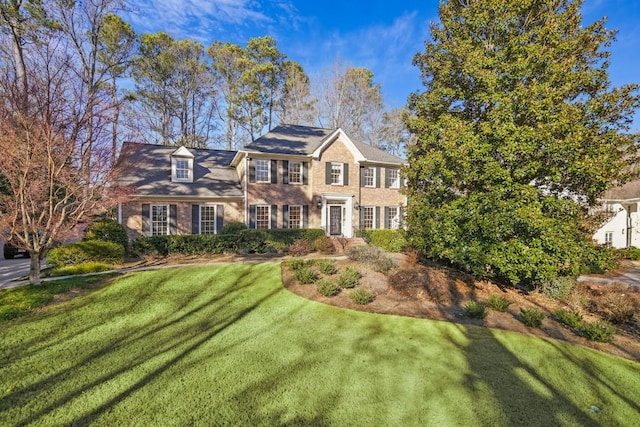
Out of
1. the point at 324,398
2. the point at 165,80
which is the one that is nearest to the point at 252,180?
the point at 324,398

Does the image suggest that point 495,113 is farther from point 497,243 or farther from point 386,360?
point 386,360

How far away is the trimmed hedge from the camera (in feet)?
41.7

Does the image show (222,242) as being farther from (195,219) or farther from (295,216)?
(295,216)

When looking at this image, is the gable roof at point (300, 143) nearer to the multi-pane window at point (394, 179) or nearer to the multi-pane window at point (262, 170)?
the multi-pane window at point (262, 170)

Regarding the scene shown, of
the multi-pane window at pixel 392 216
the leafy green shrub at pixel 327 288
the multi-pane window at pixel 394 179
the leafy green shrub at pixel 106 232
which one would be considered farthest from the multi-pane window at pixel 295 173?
the leafy green shrub at pixel 327 288

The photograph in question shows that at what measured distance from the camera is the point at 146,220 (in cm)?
1545

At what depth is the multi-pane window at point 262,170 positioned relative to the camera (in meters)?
17.0

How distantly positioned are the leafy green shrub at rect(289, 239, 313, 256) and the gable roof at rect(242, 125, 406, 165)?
6.10 meters

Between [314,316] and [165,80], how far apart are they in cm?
2987

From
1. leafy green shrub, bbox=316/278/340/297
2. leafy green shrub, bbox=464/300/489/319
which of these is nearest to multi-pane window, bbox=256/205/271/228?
leafy green shrub, bbox=316/278/340/297

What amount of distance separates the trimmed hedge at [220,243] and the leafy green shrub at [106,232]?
0.69 m

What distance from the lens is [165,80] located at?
27.7m

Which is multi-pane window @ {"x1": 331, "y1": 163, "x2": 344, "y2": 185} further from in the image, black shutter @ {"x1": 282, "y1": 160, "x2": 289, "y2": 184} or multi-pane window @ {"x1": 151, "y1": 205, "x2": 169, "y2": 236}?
multi-pane window @ {"x1": 151, "y1": 205, "x2": 169, "y2": 236}

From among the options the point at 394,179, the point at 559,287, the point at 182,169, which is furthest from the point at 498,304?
the point at 182,169
